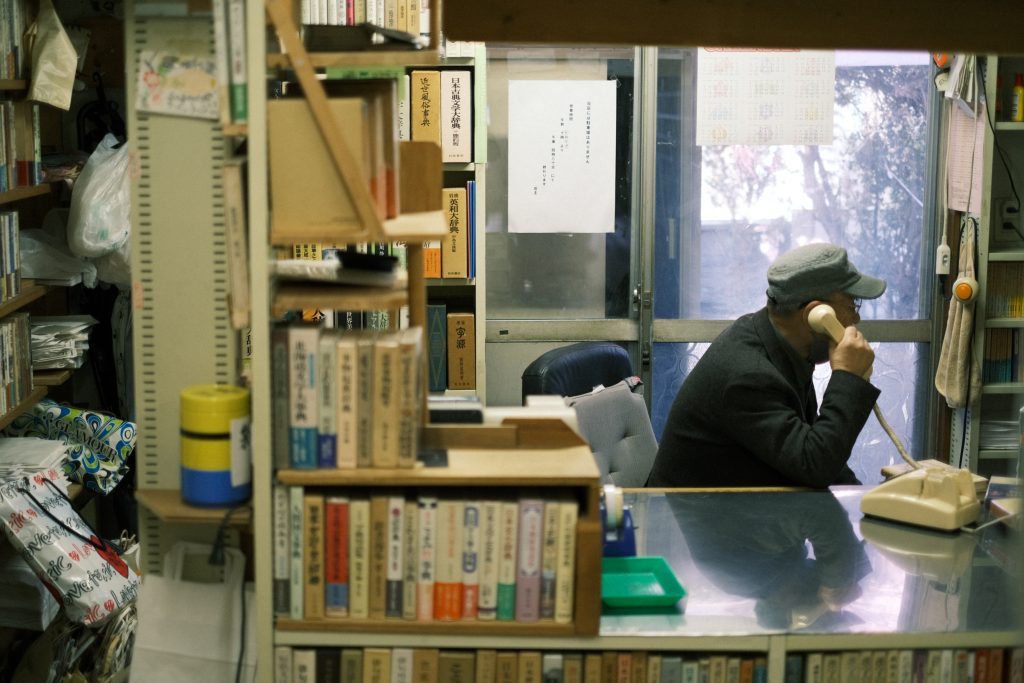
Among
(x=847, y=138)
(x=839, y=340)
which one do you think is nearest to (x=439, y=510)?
(x=839, y=340)

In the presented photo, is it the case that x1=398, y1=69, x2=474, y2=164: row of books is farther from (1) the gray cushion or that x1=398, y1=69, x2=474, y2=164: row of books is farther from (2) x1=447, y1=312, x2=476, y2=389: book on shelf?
(1) the gray cushion

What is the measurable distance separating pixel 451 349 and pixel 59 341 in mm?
1290

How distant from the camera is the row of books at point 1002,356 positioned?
14.7 ft

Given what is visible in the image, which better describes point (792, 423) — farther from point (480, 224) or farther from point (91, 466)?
point (91, 466)

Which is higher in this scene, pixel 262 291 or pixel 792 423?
pixel 262 291

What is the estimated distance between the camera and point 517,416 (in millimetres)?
2100

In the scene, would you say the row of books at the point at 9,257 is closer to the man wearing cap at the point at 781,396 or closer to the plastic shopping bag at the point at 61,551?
the plastic shopping bag at the point at 61,551

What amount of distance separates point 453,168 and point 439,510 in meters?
2.34

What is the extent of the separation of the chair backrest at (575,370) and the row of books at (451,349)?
0.69m

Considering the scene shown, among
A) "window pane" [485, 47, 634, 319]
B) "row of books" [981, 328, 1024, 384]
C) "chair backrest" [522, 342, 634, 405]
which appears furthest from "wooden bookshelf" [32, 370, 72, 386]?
"row of books" [981, 328, 1024, 384]

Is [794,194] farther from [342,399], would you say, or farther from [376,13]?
[342,399]

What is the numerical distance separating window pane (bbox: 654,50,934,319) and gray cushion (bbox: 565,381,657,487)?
4.70ft

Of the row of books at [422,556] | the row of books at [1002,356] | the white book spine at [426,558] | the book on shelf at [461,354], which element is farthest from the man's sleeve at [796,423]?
the row of books at [1002,356]

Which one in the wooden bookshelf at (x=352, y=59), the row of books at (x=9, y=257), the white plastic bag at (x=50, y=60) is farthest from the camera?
the white plastic bag at (x=50, y=60)
